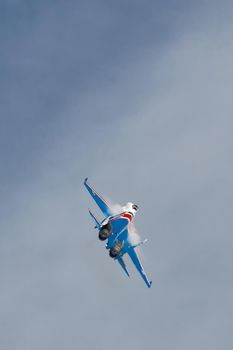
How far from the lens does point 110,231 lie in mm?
198875

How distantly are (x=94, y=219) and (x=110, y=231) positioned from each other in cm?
627

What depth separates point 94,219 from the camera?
200m
